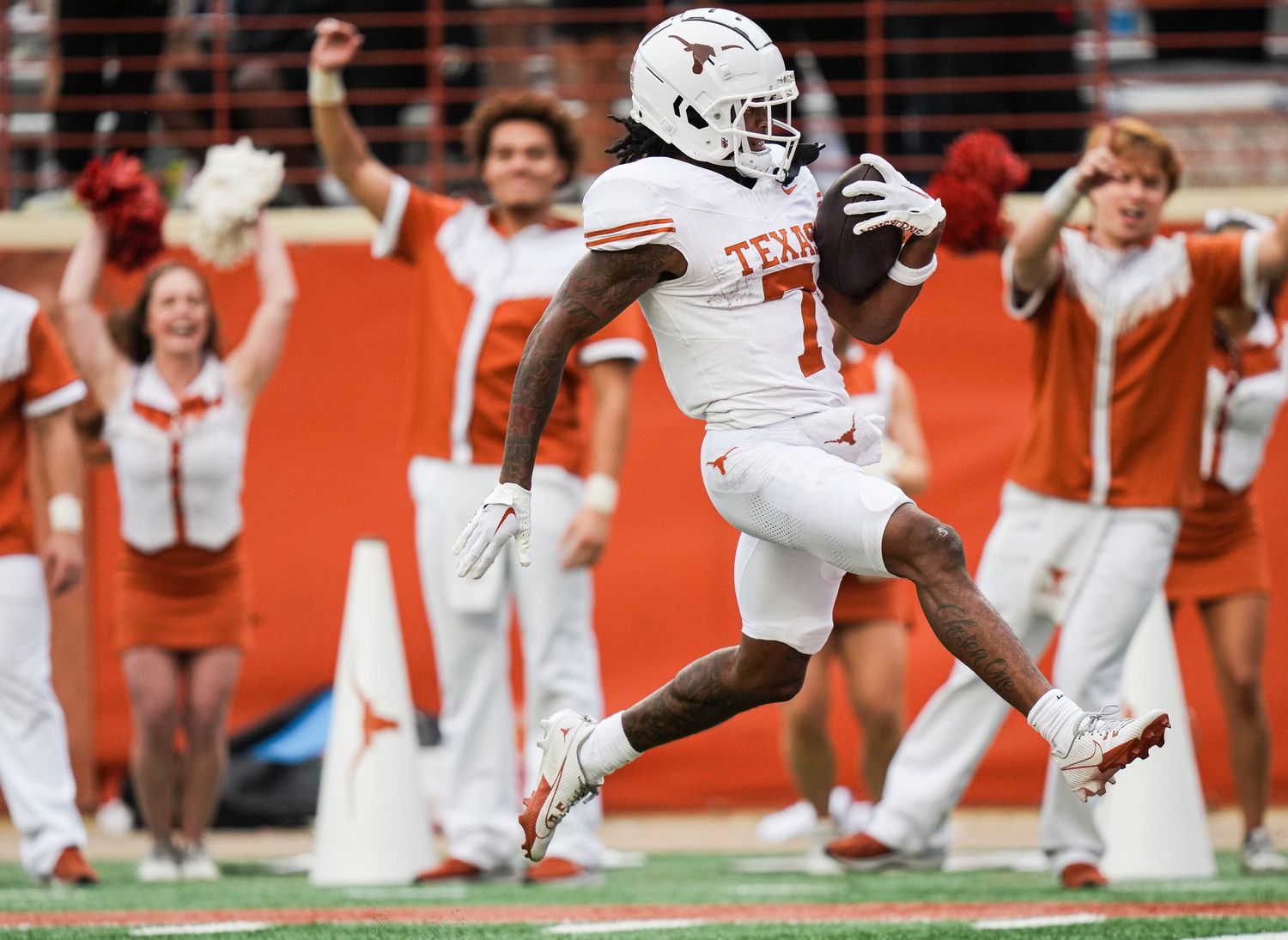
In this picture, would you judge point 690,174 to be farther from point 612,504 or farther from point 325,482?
point 325,482

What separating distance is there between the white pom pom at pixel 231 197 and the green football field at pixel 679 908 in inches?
88.5

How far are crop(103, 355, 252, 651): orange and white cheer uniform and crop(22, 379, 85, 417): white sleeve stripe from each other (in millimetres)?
432

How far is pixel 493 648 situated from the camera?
225 inches

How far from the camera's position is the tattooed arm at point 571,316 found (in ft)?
12.4

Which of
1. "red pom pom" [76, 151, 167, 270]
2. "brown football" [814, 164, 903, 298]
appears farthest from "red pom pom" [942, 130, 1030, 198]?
"red pom pom" [76, 151, 167, 270]

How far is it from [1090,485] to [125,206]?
3448 mm

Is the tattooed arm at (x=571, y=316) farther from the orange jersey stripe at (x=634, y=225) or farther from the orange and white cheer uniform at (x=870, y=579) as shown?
the orange and white cheer uniform at (x=870, y=579)

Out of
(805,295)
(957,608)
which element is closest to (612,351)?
(805,295)

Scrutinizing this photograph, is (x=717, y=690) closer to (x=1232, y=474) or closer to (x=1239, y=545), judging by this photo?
(x=1239, y=545)

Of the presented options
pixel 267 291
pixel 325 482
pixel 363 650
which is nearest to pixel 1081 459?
pixel 363 650

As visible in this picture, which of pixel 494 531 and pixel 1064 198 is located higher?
pixel 1064 198

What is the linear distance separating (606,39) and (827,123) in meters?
1.16

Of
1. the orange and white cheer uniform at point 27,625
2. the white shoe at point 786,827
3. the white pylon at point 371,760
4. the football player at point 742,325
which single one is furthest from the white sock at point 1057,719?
the white shoe at point 786,827

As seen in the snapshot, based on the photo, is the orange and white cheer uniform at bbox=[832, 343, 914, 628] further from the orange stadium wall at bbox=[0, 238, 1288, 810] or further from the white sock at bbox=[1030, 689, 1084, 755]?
the white sock at bbox=[1030, 689, 1084, 755]
